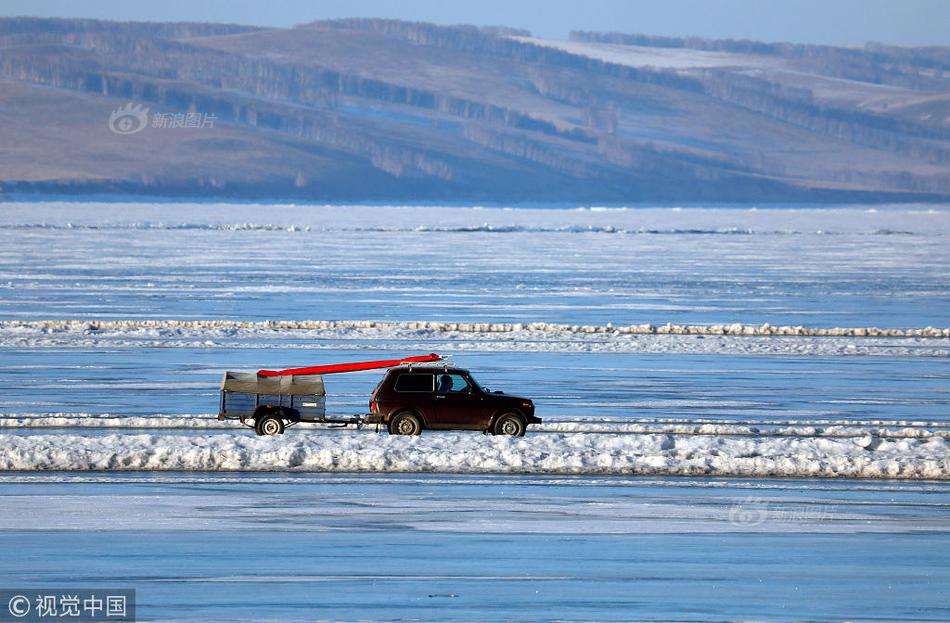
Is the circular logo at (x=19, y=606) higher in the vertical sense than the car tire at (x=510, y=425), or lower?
higher

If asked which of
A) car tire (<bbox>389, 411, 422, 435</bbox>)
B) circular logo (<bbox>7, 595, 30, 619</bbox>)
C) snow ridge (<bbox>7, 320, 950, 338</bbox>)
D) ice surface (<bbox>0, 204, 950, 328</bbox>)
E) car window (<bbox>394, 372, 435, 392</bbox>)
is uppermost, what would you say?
car window (<bbox>394, 372, 435, 392</bbox>)

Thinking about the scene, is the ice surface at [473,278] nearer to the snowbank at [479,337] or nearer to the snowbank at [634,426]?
the snowbank at [479,337]

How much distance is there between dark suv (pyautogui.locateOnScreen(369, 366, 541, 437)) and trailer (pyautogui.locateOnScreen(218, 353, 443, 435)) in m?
0.21

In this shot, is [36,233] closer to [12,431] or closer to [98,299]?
[98,299]

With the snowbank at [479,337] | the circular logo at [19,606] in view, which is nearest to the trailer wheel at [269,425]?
the circular logo at [19,606]

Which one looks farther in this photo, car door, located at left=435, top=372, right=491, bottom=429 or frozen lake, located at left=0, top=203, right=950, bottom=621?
car door, located at left=435, top=372, right=491, bottom=429

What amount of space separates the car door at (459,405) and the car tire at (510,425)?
0.12 metres

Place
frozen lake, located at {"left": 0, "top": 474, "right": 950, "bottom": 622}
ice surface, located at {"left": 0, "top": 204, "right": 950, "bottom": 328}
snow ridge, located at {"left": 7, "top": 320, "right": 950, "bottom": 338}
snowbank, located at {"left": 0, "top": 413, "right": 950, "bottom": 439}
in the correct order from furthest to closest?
1. ice surface, located at {"left": 0, "top": 204, "right": 950, "bottom": 328}
2. snow ridge, located at {"left": 7, "top": 320, "right": 950, "bottom": 338}
3. snowbank, located at {"left": 0, "top": 413, "right": 950, "bottom": 439}
4. frozen lake, located at {"left": 0, "top": 474, "right": 950, "bottom": 622}

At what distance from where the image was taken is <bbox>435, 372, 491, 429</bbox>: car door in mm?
15523

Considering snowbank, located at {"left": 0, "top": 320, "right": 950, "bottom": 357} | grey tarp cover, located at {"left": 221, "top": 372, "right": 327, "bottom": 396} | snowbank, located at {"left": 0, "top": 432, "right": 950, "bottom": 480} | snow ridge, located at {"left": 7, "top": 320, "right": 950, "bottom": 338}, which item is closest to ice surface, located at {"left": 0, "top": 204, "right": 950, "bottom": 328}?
snow ridge, located at {"left": 7, "top": 320, "right": 950, "bottom": 338}

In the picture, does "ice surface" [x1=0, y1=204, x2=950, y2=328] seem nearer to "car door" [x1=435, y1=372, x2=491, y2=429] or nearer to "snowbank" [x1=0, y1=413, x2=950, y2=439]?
"snowbank" [x1=0, y1=413, x2=950, y2=439]

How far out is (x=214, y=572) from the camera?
10586 millimetres

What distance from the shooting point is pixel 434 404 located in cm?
1552

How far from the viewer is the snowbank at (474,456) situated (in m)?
14.4
